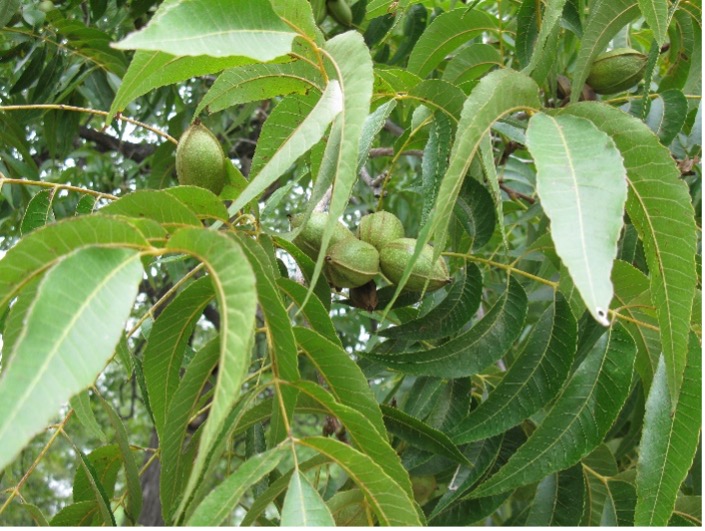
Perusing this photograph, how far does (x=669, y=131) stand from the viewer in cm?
160

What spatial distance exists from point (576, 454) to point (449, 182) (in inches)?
20.7

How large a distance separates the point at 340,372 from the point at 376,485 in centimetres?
18

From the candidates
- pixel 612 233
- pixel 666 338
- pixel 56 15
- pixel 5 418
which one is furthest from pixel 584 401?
pixel 56 15

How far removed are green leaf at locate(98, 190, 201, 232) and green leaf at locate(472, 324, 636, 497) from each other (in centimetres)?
60

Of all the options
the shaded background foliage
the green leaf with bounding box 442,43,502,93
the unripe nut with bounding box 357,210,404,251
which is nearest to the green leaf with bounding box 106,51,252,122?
the shaded background foliage

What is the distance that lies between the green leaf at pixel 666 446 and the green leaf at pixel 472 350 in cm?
30

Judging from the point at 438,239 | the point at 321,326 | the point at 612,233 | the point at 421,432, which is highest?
the point at 612,233

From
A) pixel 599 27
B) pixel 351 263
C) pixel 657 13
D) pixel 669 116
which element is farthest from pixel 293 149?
pixel 669 116

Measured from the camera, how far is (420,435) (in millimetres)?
1369

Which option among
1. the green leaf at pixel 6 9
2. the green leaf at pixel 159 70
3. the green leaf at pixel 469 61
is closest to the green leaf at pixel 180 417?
the green leaf at pixel 159 70

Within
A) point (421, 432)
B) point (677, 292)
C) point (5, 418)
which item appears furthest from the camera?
point (421, 432)

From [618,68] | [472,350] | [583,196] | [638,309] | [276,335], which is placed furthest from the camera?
[618,68]

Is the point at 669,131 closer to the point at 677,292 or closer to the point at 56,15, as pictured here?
the point at 677,292

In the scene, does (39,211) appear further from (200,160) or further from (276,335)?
(276,335)
